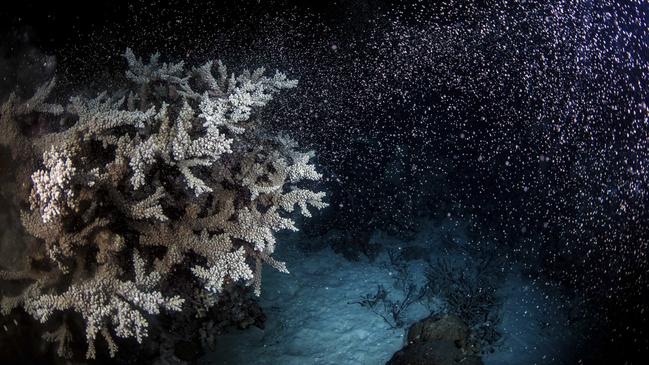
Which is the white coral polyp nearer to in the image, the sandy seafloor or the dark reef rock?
the sandy seafloor

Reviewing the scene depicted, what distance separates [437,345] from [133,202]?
367cm

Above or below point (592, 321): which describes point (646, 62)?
above

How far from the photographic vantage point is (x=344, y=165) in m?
8.23

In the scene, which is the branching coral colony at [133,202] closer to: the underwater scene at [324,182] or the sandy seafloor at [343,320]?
the underwater scene at [324,182]

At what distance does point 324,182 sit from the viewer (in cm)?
779

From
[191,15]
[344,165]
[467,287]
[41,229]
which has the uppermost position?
[191,15]

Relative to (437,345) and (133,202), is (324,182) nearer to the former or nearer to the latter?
(437,345)

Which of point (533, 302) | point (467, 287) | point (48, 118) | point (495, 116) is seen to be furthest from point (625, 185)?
point (48, 118)

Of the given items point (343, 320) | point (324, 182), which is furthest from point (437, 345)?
point (324, 182)

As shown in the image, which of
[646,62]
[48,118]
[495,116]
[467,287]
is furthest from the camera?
[495,116]

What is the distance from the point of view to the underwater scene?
101 inches

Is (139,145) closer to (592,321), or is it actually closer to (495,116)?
(592,321)

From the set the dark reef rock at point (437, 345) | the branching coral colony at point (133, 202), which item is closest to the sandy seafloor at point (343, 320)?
the dark reef rock at point (437, 345)

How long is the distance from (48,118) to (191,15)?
4.93 meters
